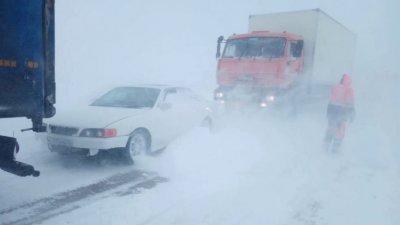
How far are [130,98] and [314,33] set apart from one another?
288 inches

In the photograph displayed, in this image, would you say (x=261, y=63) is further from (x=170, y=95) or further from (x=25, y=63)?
(x=25, y=63)

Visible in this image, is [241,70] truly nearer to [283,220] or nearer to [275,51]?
[275,51]

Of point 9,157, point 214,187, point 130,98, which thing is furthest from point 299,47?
point 9,157

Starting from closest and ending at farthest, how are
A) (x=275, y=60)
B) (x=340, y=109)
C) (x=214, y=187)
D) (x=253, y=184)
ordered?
(x=214, y=187) < (x=253, y=184) < (x=340, y=109) < (x=275, y=60)

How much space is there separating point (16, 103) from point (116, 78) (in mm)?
20795

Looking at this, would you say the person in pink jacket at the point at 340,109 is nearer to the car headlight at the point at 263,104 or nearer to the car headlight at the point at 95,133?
the car headlight at the point at 263,104

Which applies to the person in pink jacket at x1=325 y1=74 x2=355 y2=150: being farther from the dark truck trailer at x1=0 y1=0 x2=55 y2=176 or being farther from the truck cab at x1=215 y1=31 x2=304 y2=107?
the dark truck trailer at x1=0 y1=0 x2=55 y2=176

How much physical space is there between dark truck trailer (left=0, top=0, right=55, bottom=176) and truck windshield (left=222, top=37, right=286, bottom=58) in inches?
311

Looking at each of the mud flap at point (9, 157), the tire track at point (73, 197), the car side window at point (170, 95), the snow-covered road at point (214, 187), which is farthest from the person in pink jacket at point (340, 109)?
the mud flap at point (9, 157)

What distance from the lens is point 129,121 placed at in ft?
20.5

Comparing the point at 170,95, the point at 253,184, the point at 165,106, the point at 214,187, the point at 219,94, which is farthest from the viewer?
the point at 219,94

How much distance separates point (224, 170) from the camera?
6.27 meters

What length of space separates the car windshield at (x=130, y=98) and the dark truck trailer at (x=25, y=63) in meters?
3.19

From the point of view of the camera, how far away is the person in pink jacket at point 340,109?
26.7 ft
